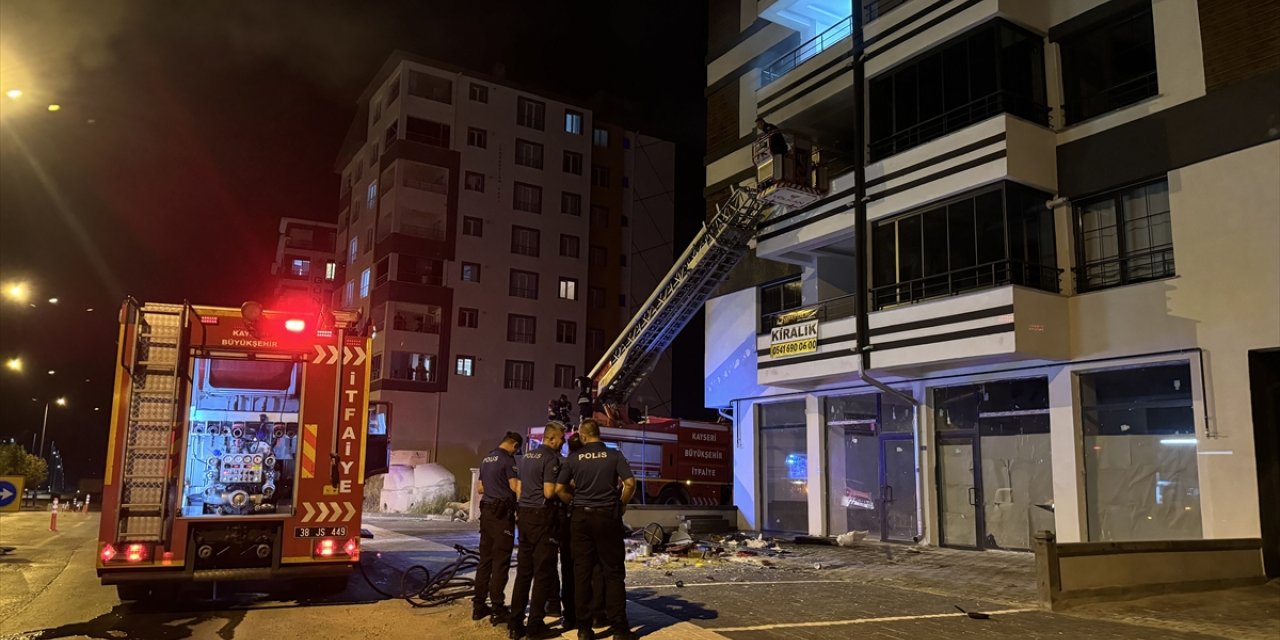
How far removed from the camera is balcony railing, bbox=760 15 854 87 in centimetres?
1830

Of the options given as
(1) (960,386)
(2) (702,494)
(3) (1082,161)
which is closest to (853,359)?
(1) (960,386)

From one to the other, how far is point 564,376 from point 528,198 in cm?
1026

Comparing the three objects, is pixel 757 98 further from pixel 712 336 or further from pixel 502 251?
pixel 502 251

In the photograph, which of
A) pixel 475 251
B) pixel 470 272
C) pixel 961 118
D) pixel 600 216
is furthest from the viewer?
pixel 600 216

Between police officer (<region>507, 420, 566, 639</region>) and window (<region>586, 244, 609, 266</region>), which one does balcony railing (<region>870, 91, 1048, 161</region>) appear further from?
window (<region>586, 244, 609, 266</region>)

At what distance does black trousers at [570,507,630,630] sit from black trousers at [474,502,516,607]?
1048 millimetres

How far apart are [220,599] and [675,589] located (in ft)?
17.3

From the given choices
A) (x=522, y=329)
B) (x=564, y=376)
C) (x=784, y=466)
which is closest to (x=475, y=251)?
(x=522, y=329)

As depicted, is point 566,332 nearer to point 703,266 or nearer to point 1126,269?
point 703,266

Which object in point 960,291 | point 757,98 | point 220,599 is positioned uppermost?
point 757,98

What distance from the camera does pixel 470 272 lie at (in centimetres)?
4372

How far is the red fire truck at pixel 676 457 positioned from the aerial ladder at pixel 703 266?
28.4 inches

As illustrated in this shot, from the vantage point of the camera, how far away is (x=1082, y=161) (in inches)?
531

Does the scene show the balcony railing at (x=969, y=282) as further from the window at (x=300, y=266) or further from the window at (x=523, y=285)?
the window at (x=300, y=266)
